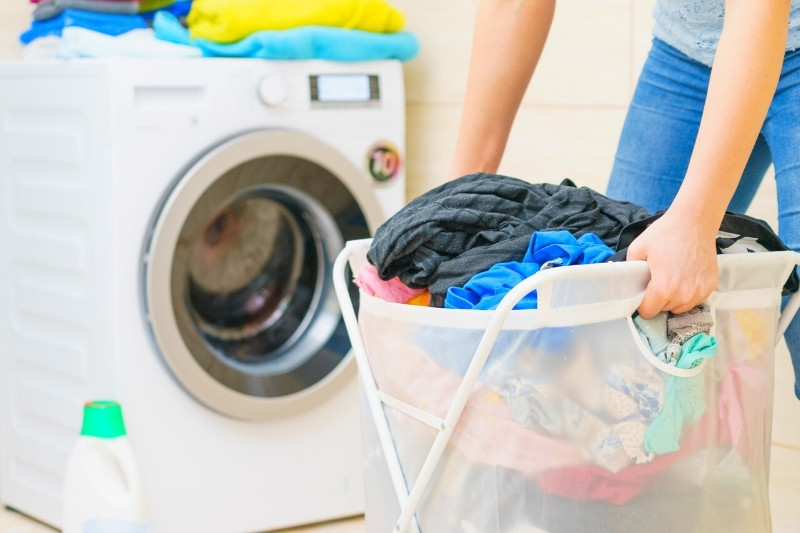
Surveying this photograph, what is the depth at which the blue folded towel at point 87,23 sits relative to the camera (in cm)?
194

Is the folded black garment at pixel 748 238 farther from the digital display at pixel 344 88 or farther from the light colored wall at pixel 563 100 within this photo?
the digital display at pixel 344 88

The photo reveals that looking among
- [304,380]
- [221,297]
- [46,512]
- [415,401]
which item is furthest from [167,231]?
[415,401]

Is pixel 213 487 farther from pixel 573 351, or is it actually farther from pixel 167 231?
pixel 573 351

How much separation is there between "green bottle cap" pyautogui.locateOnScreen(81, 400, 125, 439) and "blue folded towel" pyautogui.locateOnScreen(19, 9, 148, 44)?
87cm

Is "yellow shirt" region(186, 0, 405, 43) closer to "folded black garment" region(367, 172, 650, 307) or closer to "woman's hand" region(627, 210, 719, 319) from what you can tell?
"folded black garment" region(367, 172, 650, 307)

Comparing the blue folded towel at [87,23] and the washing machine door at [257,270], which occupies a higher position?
the blue folded towel at [87,23]

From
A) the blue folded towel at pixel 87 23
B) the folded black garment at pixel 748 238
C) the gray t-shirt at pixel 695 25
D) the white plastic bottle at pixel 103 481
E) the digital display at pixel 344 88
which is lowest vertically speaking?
the white plastic bottle at pixel 103 481

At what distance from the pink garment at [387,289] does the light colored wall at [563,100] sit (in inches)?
31.5

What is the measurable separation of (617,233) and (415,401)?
278mm

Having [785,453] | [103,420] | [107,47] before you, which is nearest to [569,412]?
[103,420]

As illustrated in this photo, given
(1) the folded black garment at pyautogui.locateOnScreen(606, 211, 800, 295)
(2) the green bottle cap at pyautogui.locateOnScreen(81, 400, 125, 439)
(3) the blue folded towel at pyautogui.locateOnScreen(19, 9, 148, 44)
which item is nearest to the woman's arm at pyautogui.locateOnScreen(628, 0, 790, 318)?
(1) the folded black garment at pyautogui.locateOnScreen(606, 211, 800, 295)

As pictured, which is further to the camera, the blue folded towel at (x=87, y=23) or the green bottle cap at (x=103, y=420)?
the blue folded towel at (x=87, y=23)

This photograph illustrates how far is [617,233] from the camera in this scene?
3.44ft

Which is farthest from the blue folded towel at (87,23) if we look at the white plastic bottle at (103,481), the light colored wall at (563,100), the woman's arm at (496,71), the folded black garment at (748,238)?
the folded black garment at (748,238)
